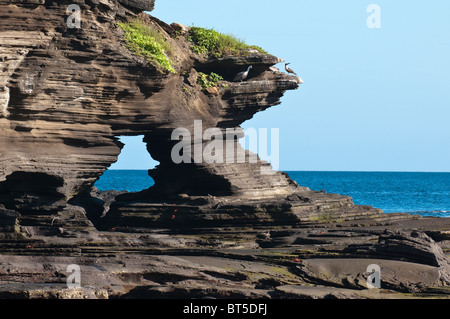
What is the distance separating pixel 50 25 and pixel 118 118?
175 inches

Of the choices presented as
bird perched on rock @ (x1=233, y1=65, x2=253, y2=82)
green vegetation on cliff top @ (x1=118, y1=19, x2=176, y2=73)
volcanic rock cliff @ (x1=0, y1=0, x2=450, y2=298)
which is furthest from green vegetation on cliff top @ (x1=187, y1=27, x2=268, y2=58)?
green vegetation on cliff top @ (x1=118, y1=19, x2=176, y2=73)

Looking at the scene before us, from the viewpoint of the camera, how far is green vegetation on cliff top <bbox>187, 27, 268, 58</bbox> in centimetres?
3152

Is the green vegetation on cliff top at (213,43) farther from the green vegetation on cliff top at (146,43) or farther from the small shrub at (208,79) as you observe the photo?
the green vegetation on cliff top at (146,43)

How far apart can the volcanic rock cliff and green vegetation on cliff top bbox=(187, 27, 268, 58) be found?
376 mm

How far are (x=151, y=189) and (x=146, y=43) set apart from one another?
630 cm

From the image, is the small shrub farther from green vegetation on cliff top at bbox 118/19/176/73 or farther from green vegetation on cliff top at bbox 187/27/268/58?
green vegetation on cliff top at bbox 118/19/176/73

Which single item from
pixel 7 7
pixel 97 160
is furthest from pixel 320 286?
pixel 7 7

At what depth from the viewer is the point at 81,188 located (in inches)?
1151

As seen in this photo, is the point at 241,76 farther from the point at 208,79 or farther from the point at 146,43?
the point at 146,43

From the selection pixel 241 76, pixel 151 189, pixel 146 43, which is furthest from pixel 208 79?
pixel 151 189

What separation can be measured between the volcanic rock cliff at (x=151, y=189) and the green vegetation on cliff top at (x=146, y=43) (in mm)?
294

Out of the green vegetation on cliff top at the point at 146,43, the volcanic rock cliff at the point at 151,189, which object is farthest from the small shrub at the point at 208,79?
the green vegetation on cliff top at the point at 146,43

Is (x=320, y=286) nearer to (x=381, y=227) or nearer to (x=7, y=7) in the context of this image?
(x=381, y=227)
